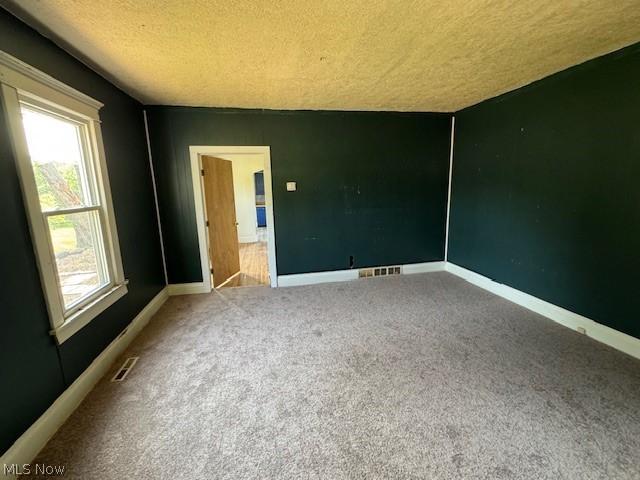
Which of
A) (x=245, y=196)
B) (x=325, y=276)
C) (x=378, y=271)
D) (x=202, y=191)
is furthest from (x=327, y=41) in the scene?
(x=245, y=196)

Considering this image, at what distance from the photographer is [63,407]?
5.52 feet

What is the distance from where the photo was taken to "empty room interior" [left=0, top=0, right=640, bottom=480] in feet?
4.83

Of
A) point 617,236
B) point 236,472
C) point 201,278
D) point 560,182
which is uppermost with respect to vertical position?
point 560,182

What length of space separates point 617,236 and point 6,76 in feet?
14.2

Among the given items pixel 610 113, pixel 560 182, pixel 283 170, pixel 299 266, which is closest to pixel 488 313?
pixel 560 182

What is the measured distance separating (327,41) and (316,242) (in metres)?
2.52

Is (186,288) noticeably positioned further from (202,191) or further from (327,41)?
(327,41)

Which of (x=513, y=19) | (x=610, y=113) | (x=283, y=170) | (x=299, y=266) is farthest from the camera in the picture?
(x=299, y=266)

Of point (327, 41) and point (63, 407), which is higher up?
point (327, 41)

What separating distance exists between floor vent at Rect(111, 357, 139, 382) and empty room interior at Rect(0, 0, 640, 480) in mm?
15

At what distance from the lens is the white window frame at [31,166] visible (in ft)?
4.85

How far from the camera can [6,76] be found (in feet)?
4.67

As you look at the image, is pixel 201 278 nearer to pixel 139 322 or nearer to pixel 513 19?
pixel 139 322

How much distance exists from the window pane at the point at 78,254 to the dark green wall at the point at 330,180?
126cm
